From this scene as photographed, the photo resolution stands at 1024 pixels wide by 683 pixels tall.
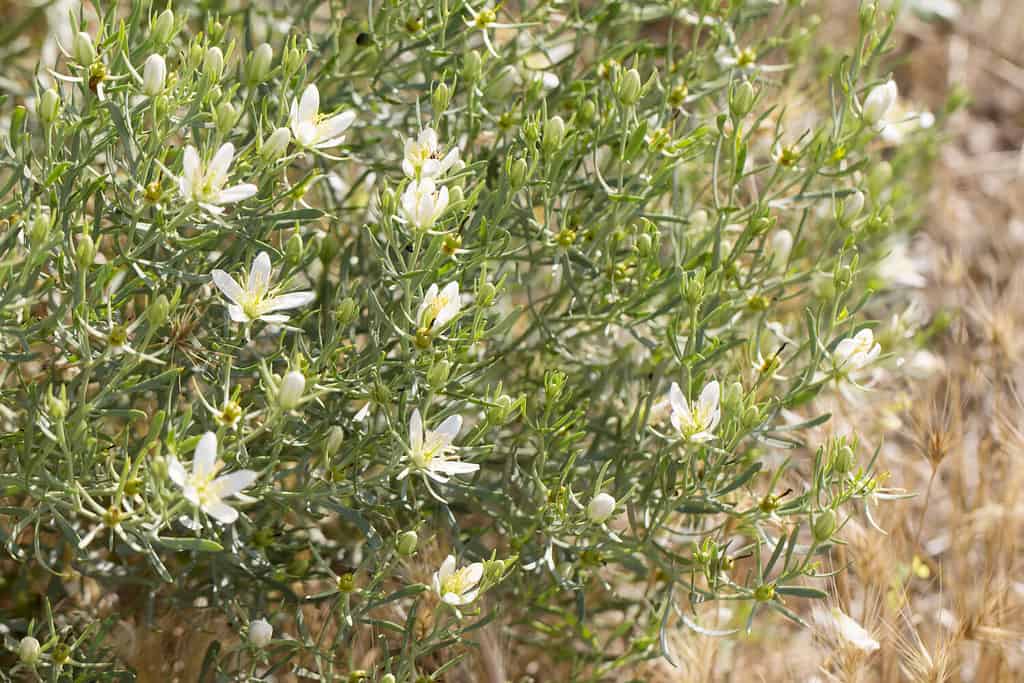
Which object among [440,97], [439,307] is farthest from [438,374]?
[440,97]

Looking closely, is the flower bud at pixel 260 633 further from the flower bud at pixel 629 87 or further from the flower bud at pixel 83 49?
the flower bud at pixel 629 87

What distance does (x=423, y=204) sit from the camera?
1.49 m

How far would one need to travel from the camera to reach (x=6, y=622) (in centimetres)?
180

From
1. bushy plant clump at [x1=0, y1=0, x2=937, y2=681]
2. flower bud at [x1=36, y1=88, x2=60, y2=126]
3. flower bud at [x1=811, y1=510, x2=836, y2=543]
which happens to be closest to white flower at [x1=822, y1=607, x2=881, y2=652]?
bushy plant clump at [x1=0, y1=0, x2=937, y2=681]

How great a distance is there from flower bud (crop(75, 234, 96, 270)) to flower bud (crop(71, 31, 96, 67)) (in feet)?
0.90

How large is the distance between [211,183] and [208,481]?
0.37 meters

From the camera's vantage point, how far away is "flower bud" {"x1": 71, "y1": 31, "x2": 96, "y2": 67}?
4.95 feet

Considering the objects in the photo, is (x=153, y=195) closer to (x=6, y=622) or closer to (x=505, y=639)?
(x=6, y=622)

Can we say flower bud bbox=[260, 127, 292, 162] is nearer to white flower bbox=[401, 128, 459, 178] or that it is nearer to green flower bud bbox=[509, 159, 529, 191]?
white flower bbox=[401, 128, 459, 178]

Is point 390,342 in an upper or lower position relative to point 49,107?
lower

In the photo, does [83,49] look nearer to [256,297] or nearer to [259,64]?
[259,64]

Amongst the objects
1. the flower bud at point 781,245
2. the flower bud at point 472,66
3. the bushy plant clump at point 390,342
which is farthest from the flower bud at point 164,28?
the flower bud at point 781,245

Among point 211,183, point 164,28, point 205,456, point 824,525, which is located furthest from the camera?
point 824,525

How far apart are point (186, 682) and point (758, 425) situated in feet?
3.15
